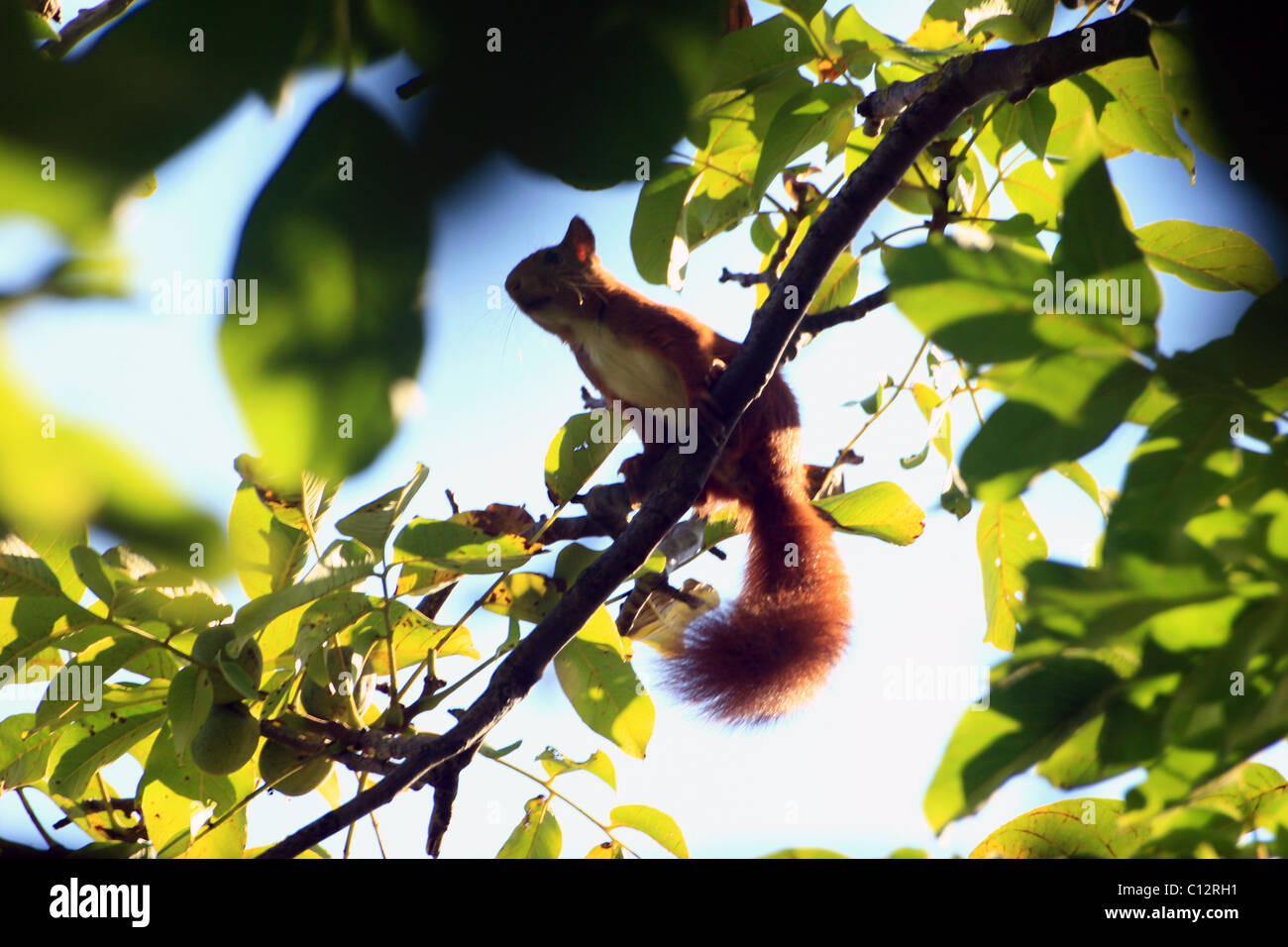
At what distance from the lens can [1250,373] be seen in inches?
20.7

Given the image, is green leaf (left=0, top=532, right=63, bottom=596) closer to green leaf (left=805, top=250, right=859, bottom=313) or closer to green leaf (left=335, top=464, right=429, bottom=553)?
green leaf (left=335, top=464, right=429, bottom=553)

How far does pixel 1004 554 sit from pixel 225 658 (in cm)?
136

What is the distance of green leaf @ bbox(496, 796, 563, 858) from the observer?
152cm

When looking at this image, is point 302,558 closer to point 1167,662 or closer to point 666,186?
point 666,186

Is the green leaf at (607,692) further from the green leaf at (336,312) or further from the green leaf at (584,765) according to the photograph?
the green leaf at (336,312)

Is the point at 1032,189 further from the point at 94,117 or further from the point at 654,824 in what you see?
the point at 94,117

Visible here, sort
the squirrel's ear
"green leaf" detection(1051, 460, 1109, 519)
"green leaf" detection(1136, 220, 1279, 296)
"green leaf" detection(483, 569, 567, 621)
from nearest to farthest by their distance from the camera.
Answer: "green leaf" detection(1136, 220, 1279, 296), "green leaf" detection(483, 569, 567, 621), "green leaf" detection(1051, 460, 1109, 519), the squirrel's ear

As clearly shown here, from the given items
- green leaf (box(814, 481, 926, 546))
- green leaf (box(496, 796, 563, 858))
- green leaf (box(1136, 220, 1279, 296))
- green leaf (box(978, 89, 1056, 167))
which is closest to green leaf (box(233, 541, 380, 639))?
green leaf (box(496, 796, 563, 858))

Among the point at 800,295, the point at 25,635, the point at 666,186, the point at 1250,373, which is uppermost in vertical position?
the point at 666,186

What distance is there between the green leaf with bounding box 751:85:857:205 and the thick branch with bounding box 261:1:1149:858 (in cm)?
11

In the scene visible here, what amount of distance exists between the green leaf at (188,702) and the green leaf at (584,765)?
24.2 inches

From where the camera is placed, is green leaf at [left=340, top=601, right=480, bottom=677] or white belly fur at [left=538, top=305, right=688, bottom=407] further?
white belly fur at [left=538, top=305, right=688, bottom=407]
